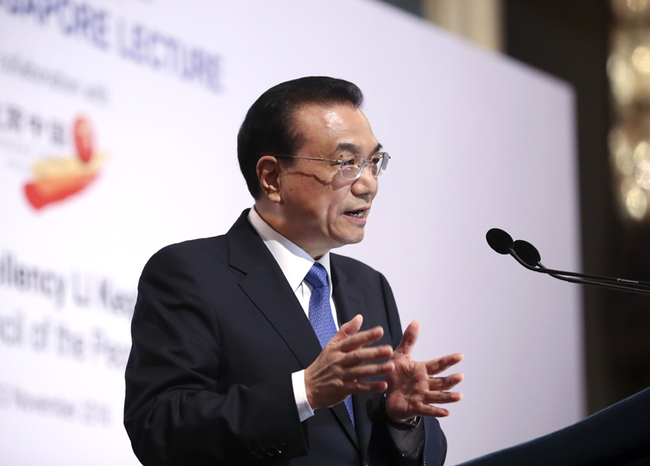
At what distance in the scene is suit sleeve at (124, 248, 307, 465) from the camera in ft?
4.66

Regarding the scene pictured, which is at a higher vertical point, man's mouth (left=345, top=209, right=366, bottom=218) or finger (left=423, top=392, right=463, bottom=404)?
man's mouth (left=345, top=209, right=366, bottom=218)

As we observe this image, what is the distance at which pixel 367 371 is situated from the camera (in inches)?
52.4

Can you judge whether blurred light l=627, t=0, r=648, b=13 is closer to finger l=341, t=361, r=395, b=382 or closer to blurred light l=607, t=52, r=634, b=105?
blurred light l=607, t=52, r=634, b=105

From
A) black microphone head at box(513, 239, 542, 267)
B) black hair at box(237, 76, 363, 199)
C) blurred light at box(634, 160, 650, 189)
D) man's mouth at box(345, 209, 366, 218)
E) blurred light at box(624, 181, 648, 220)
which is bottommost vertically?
black microphone head at box(513, 239, 542, 267)

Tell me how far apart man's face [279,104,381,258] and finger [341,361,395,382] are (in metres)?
0.50

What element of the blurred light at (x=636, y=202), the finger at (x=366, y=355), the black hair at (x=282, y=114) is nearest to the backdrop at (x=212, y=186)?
the black hair at (x=282, y=114)

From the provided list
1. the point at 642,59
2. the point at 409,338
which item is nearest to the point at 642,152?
the point at 642,59

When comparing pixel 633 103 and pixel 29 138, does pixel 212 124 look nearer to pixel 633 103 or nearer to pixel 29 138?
pixel 29 138

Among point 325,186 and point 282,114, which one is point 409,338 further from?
point 282,114

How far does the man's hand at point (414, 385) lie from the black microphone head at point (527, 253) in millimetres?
242

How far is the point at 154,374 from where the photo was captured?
60.3 inches

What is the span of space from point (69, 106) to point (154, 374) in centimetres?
146

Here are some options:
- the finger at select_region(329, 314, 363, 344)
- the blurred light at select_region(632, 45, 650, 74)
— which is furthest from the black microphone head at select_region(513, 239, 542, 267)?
the blurred light at select_region(632, 45, 650, 74)

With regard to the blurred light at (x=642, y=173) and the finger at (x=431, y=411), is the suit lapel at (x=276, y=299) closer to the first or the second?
the finger at (x=431, y=411)
